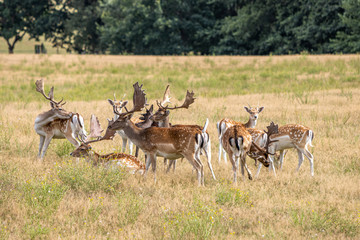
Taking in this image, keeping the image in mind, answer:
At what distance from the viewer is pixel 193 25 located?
5084 cm

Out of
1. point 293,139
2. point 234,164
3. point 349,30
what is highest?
point 349,30

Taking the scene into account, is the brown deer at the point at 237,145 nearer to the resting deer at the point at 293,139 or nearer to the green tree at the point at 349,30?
the resting deer at the point at 293,139

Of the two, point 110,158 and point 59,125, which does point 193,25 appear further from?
point 110,158

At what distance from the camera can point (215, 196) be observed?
848 centimetres

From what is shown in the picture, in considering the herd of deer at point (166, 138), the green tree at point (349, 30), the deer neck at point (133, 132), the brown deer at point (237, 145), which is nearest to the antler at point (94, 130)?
the herd of deer at point (166, 138)

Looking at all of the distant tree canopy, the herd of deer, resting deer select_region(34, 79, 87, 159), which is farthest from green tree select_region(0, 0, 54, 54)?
the herd of deer

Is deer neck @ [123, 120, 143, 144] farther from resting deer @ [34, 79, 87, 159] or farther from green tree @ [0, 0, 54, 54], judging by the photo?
green tree @ [0, 0, 54, 54]

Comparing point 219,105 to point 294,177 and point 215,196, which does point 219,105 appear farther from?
point 215,196

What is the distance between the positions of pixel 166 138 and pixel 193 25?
4260 centimetres

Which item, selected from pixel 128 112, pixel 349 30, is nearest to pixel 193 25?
pixel 349 30

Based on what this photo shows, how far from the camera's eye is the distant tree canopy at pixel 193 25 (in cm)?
4159

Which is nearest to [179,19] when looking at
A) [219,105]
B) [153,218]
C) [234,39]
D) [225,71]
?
[234,39]

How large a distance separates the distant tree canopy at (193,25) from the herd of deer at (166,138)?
29.6 metres

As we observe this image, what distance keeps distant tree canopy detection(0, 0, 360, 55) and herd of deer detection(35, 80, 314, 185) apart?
29597 millimetres
